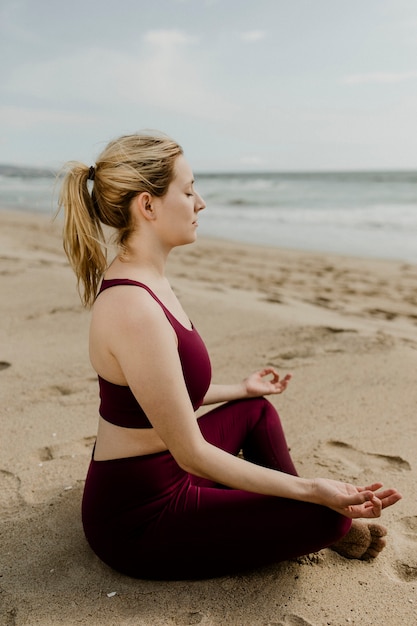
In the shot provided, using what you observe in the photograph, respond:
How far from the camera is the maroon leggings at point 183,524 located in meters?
1.85

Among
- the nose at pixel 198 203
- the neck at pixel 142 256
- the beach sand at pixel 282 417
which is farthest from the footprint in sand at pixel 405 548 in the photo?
the nose at pixel 198 203

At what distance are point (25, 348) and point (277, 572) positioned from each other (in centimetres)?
280

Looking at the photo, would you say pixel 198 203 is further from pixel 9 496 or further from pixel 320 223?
pixel 320 223

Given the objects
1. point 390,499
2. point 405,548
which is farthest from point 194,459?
point 405,548

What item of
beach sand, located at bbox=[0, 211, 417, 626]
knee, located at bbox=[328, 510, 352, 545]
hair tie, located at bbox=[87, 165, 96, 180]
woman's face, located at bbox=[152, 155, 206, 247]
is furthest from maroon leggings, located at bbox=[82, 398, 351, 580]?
hair tie, located at bbox=[87, 165, 96, 180]

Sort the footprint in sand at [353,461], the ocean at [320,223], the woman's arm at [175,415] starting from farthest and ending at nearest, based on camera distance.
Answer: the ocean at [320,223] → the footprint in sand at [353,461] → the woman's arm at [175,415]

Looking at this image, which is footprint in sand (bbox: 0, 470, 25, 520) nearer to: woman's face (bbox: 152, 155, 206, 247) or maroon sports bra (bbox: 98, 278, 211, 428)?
maroon sports bra (bbox: 98, 278, 211, 428)

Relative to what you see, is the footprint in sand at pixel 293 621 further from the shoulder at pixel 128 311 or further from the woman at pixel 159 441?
the shoulder at pixel 128 311

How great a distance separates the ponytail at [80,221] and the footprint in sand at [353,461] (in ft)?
4.78

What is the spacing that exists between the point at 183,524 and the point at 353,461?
1.22 meters

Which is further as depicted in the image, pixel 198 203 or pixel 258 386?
pixel 258 386

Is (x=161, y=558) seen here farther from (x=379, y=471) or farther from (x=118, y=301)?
(x=379, y=471)

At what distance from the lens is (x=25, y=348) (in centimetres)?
428

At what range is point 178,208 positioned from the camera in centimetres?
197
